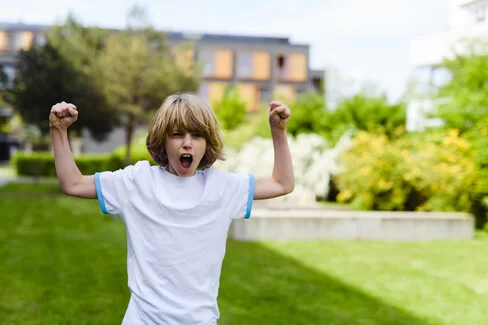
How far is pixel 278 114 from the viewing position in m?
2.43

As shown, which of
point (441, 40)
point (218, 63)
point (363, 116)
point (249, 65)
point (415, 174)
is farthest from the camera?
point (249, 65)

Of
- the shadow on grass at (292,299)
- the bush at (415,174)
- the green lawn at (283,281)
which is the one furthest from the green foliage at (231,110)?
the shadow on grass at (292,299)

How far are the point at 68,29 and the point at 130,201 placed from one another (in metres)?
26.3

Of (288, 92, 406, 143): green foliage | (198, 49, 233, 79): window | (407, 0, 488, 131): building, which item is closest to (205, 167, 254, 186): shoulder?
(288, 92, 406, 143): green foliage

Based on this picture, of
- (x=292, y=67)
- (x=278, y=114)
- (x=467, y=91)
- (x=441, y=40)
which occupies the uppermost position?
(x=292, y=67)

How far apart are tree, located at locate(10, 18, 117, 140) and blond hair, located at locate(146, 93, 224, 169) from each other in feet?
75.3

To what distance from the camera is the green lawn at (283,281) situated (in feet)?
21.1

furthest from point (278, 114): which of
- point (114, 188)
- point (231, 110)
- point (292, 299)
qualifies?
point (231, 110)

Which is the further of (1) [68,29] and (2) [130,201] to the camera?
(1) [68,29]

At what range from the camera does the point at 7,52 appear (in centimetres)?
6091

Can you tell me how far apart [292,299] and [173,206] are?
491 centimetres

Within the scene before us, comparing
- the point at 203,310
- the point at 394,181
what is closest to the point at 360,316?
the point at 203,310

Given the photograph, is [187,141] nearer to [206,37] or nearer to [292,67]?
[292,67]

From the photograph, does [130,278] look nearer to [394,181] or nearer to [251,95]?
[394,181]
